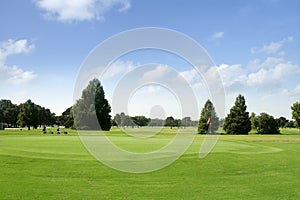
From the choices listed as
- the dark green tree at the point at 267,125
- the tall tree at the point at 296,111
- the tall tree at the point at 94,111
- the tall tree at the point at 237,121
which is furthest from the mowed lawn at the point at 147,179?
the tall tree at the point at 296,111

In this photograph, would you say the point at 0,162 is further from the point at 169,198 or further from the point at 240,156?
the point at 240,156

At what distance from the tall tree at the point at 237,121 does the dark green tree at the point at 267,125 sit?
6627 mm

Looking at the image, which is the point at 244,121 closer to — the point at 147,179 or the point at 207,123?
the point at 207,123

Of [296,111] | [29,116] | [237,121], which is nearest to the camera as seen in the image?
[237,121]

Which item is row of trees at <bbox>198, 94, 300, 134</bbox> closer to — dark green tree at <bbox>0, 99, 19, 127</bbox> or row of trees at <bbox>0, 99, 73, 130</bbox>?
row of trees at <bbox>0, 99, 73, 130</bbox>

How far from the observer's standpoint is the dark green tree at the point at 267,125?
107000 millimetres

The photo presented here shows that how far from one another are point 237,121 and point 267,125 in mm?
11094

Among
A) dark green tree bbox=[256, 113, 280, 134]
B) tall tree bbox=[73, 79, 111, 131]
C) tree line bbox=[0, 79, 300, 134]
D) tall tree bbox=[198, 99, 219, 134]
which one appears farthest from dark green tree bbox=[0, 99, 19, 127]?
dark green tree bbox=[256, 113, 280, 134]

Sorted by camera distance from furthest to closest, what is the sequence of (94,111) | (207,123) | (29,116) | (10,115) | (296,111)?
(10,115)
(29,116)
(296,111)
(94,111)
(207,123)

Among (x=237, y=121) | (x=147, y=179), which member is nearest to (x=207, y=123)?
(x=237, y=121)

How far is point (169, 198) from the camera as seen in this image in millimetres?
14930

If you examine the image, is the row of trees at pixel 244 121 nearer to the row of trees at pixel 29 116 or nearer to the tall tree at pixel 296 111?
the tall tree at pixel 296 111

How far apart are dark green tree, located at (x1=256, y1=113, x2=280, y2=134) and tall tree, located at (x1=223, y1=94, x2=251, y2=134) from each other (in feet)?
21.7

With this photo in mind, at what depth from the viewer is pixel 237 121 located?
4080 inches
